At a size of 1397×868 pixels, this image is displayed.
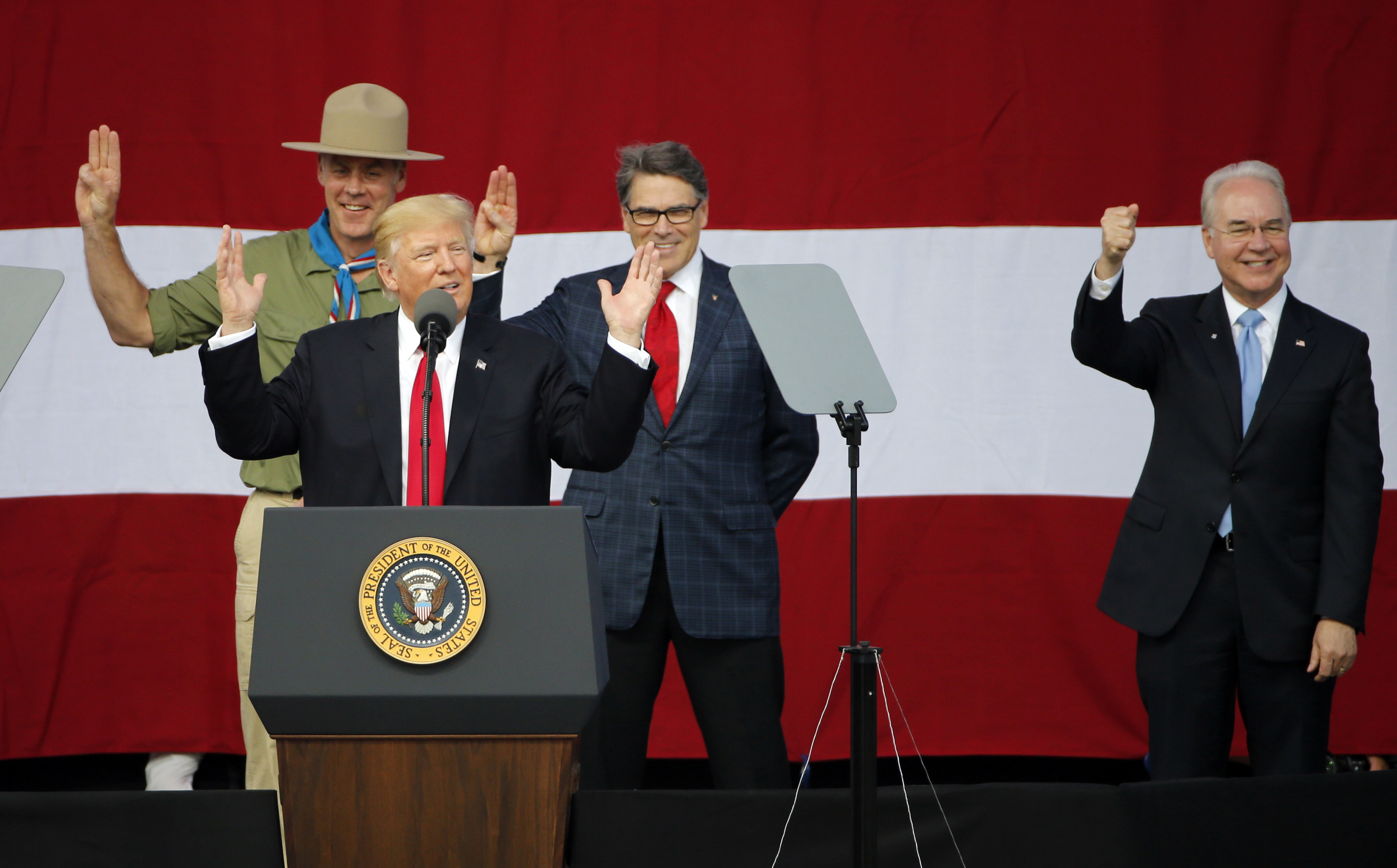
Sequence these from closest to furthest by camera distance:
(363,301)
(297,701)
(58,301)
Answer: (297,701) → (363,301) → (58,301)

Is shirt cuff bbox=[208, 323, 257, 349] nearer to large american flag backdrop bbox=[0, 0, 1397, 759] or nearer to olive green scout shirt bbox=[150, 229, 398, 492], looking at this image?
olive green scout shirt bbox=[150, 229, 398, 492]

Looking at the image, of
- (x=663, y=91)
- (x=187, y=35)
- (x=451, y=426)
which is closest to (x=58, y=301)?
(x=187, y=35)

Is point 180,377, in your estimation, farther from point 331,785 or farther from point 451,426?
point 331,785

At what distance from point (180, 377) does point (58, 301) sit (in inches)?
13.8

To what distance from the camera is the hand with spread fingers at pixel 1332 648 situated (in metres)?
2.31

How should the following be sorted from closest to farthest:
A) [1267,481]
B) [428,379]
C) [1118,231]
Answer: [428,379]
[1118,231]
[1267,481]

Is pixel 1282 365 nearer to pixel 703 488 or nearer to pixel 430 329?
pixel 703 488

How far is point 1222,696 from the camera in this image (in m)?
2.38

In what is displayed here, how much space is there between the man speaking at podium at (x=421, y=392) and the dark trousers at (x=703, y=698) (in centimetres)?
44

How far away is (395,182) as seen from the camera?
8.89 feet

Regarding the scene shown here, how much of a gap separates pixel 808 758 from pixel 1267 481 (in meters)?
0.99

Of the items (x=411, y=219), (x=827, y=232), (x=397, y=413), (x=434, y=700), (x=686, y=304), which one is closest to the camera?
(x=434, y=700)

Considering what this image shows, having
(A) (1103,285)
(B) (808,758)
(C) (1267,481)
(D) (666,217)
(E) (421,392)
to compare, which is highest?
(D) (666,217)

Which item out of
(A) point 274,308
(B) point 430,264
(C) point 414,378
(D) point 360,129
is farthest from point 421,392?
(D) point 360,129
